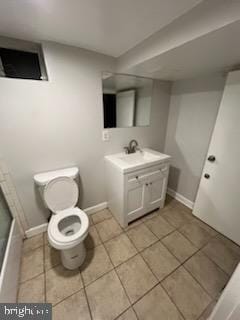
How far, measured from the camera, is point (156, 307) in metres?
1.11

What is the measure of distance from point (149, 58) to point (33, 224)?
2180 mm

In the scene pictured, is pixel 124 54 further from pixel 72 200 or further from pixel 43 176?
pixel 72 200

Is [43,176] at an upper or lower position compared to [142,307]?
upper

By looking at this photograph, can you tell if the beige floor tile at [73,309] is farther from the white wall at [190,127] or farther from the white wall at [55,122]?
the white wall at [190,127]

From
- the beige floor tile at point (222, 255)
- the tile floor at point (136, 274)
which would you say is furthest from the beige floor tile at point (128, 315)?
the beige floor tile at point (222, 255)

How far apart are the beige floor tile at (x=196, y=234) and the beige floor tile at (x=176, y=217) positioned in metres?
0.07

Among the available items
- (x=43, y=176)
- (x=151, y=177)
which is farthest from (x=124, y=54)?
(x=43, y=176)

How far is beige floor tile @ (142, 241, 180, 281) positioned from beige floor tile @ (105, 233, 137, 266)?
6.1 inches

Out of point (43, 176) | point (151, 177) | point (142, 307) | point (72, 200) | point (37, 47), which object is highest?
point (37, 47)

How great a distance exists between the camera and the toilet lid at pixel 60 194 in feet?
4.82

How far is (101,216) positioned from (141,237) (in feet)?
2.11

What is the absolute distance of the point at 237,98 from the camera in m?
1.38

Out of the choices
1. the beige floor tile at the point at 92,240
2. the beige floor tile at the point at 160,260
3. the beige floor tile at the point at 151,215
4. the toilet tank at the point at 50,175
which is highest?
the toilet tank at the point at 50,175

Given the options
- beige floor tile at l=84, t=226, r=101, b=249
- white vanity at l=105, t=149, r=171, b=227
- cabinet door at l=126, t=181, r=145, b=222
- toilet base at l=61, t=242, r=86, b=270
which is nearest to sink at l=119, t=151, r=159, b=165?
white vanity at l=105, t=149, r=171, b=227
